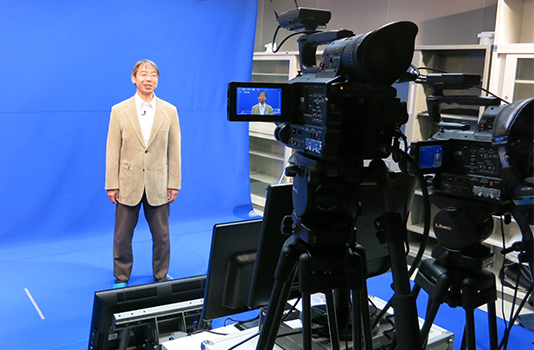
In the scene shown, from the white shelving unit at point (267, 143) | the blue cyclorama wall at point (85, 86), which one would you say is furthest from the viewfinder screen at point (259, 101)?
the white shelving unit at point (267, 143)

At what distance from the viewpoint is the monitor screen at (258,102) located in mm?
1124

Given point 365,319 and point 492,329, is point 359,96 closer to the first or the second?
point 365,319

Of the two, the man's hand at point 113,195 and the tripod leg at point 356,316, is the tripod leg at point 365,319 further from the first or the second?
the man's hand at point 113,195

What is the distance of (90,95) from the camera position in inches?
165

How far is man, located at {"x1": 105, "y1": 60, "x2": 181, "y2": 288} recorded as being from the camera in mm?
3482

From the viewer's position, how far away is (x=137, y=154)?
352cm

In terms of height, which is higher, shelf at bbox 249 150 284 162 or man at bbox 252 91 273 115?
man at bbox 252 91 273 115

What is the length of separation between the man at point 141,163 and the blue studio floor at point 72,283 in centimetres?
27

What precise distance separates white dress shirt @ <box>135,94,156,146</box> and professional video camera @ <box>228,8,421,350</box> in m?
2.48

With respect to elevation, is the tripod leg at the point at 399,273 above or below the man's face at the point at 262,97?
below

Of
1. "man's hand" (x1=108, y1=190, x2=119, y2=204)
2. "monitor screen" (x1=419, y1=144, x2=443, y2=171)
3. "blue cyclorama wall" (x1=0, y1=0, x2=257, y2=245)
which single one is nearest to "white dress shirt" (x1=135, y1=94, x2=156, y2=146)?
"man's hand" (x1=108, y1=190, x2=119, y2=204)

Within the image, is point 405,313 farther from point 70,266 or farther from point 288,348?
point 70,266

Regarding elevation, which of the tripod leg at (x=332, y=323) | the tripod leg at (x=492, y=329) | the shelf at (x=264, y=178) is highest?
the tripod leg at (x=332, y=323)

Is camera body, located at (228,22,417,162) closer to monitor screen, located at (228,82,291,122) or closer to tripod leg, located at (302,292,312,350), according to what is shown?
monitor screen, located at (228,82,291,122)
